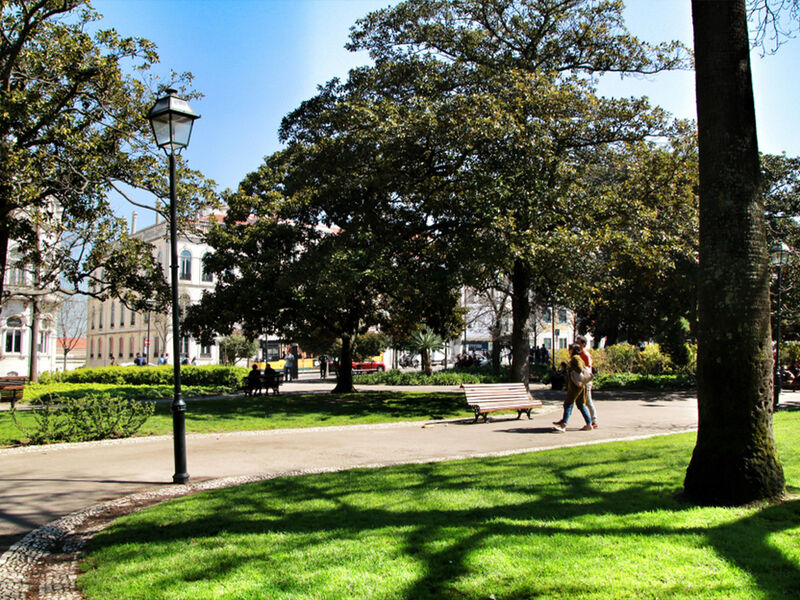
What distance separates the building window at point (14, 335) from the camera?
43625 millimetres

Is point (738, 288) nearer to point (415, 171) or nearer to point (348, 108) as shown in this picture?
point (415, 171)

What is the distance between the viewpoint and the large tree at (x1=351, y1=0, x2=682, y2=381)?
14.5 metres

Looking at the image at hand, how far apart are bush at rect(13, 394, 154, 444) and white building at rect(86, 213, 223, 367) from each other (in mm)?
37734

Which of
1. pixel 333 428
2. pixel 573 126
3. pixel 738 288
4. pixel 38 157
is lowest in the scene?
pixel 333 428

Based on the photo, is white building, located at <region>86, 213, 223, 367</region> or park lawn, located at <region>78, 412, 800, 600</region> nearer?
park lawn, located at <region>78, 412, 800, 600</region>

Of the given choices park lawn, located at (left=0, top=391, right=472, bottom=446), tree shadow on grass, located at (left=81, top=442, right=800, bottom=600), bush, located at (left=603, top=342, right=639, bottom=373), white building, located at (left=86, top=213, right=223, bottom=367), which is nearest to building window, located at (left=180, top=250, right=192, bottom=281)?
white building, located at (left=86, top=213, right=223, bottom=367)

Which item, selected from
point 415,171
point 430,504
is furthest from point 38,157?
point 430,504

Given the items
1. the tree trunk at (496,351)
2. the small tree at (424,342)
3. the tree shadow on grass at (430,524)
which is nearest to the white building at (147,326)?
the small tree at (424,342)

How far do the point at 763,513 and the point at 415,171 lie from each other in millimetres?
13232

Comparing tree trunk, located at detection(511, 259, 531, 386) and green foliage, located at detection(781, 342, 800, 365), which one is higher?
tree trunk, located at detection(511, 259, 531, 386)

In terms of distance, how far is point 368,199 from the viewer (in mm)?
18062

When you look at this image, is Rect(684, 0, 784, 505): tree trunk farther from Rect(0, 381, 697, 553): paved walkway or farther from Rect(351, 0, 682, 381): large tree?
Rect(351, 0, 682, 381): large tree

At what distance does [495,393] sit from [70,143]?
424 inches

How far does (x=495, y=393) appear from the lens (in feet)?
46.4
